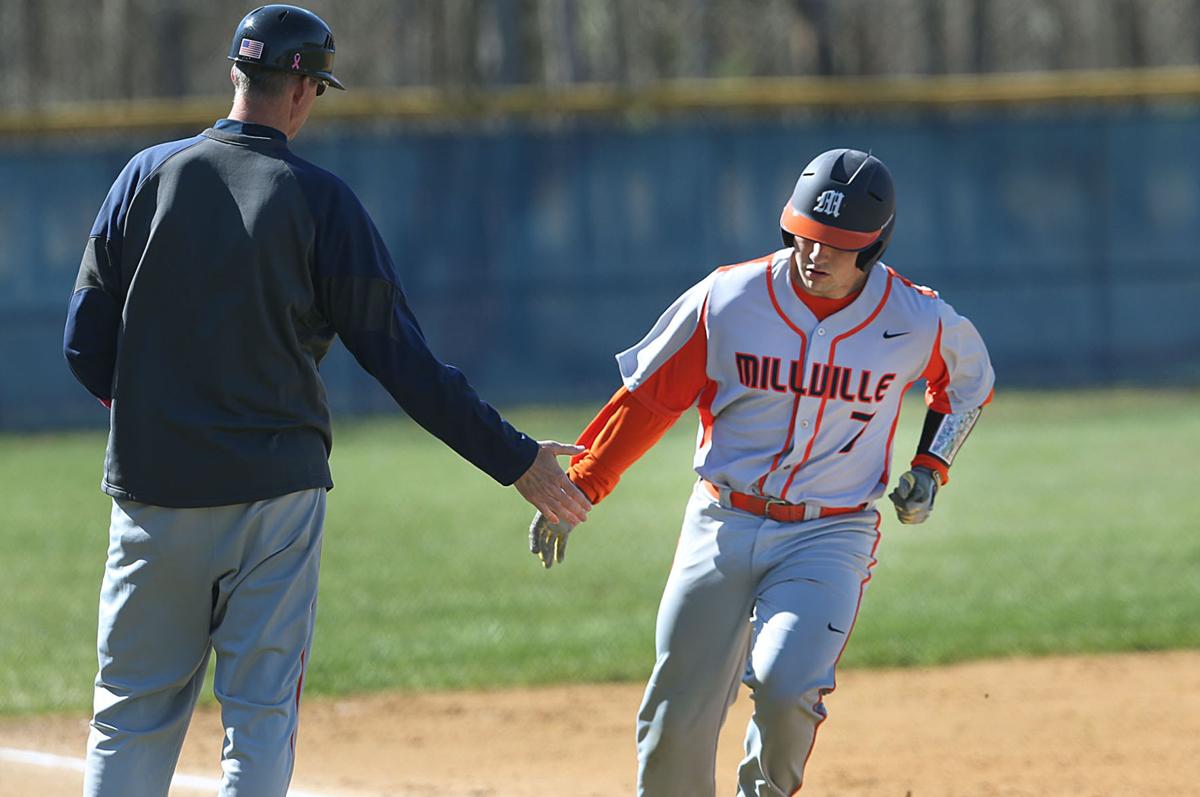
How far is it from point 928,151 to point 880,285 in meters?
13.8

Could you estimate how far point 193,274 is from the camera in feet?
12.0

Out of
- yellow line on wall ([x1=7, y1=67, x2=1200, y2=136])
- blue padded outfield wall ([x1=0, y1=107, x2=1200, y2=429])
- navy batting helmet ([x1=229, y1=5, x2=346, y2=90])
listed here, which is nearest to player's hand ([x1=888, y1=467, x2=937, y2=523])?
navy batting helmet ([x1=229, y1=5, x2=346, y2=90])

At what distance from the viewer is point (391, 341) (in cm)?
379

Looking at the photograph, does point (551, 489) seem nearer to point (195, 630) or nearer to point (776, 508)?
point (776, 508)

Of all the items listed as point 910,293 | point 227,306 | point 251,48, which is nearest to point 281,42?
point 251,48

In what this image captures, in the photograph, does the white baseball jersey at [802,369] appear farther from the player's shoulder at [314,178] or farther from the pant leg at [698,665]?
the player's shoulder at [314,178]

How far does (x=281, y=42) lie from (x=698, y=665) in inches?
73.7

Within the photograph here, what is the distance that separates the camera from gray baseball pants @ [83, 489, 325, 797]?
3.70 meters

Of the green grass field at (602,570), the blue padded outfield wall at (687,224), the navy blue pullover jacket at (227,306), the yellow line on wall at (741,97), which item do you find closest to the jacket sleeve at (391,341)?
the navy blue pullover jacket at (227,306)

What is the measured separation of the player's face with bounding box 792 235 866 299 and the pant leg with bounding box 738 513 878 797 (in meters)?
0.61

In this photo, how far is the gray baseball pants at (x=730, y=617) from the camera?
4.25m

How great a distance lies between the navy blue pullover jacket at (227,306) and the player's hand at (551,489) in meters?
0.37

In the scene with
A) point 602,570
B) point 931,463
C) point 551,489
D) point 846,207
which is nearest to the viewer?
point 551,489

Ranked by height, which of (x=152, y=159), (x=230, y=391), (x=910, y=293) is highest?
(x=152, y=159)
